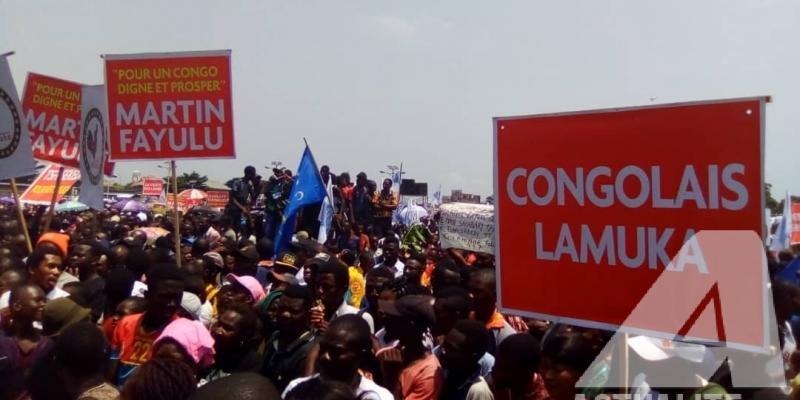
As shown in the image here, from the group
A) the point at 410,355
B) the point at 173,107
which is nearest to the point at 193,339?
the point at 410,355

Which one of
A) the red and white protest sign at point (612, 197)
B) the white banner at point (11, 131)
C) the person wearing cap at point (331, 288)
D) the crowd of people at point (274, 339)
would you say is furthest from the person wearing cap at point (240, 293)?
the white banner at point (11, 131)

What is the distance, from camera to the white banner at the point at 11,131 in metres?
6.95

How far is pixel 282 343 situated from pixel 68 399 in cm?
115

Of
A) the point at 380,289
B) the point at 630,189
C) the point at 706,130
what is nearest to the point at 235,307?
the point at 380,289

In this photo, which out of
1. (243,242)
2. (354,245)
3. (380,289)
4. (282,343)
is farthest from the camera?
(354,245)

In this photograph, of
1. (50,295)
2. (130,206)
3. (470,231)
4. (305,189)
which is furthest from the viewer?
(130,206)

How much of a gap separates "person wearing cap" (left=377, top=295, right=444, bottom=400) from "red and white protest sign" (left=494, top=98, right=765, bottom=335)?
2.68ft

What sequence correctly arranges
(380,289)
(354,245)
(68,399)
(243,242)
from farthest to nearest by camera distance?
(354,245)
(243,242)
(380,289)
(68,399)

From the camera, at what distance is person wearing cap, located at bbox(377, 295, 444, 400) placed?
3.56m

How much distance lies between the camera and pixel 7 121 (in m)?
6.96

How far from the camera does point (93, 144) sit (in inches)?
307

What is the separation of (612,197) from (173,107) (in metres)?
4.67

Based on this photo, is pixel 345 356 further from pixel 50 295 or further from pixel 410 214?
pixel 410 214

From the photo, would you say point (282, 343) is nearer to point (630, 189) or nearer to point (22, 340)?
point (22, 340)
